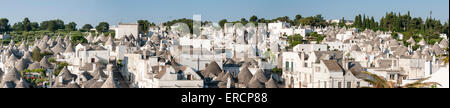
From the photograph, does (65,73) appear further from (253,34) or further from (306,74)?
(253,34)

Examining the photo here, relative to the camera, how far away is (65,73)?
2752cm

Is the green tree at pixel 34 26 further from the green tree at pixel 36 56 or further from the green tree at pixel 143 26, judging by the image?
the green tree at pixel 36 56

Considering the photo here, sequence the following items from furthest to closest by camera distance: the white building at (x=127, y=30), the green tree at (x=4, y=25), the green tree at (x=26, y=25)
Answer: the green tree at (x=26, y=25) < the green tree at (x=4, y=25) < the white building at (x=127, y=30)

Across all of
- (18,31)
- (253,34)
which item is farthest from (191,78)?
(18,31)

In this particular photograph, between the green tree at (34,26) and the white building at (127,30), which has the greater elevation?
the green tree at (34,26)

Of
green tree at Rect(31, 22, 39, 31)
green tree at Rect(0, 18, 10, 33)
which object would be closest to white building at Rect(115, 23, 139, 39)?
green tree at Rect(0, 18, 10, 33)

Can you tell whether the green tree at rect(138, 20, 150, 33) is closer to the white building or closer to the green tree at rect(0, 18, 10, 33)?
the white building

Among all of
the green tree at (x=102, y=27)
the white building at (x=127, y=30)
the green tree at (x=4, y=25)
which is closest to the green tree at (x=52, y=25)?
the green tree at (x=4, y=25)

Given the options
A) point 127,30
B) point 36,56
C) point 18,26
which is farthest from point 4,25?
point 36,56

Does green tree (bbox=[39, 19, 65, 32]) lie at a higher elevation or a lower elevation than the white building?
higher

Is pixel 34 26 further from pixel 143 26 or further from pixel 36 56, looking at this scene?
pixel 36 56

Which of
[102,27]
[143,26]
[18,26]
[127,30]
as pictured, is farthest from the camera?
[18,26]
